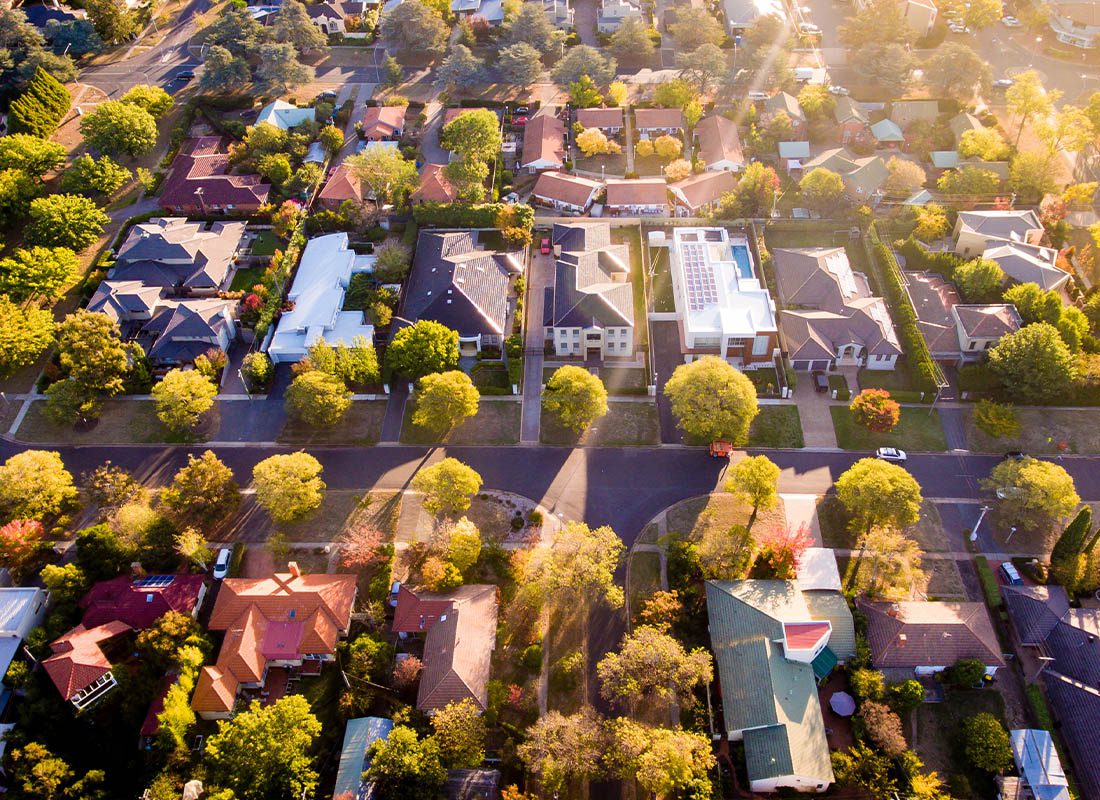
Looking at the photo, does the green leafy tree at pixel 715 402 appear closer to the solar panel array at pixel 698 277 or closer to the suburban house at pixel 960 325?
the solar panel array at pixel 698 277

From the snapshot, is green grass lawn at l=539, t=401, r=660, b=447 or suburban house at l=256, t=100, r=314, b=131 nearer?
green grass lawn at l=539, t=401, r=660, b=447

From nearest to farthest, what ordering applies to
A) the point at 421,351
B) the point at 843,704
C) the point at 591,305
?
the point at 843,704 → the point at 421,351 → the point at 591,305

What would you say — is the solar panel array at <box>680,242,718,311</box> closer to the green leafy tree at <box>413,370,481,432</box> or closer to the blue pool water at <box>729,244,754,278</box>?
the blue pool water at <box>729,244,754,278</box>

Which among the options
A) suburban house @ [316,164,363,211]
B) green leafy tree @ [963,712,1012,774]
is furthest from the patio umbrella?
suburban house @ [316,164,363,211]

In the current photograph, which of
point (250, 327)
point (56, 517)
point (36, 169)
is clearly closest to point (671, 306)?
point (250, 327)

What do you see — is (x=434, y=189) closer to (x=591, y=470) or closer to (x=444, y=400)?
(x=444, y=400)

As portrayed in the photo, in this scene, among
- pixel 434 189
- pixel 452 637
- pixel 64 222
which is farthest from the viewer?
pixel 434 189

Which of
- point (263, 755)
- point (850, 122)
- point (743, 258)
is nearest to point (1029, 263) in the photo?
point (743, 258)

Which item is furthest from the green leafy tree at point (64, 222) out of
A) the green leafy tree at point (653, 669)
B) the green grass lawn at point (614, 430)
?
the green leafy tree at point (653, 669)
